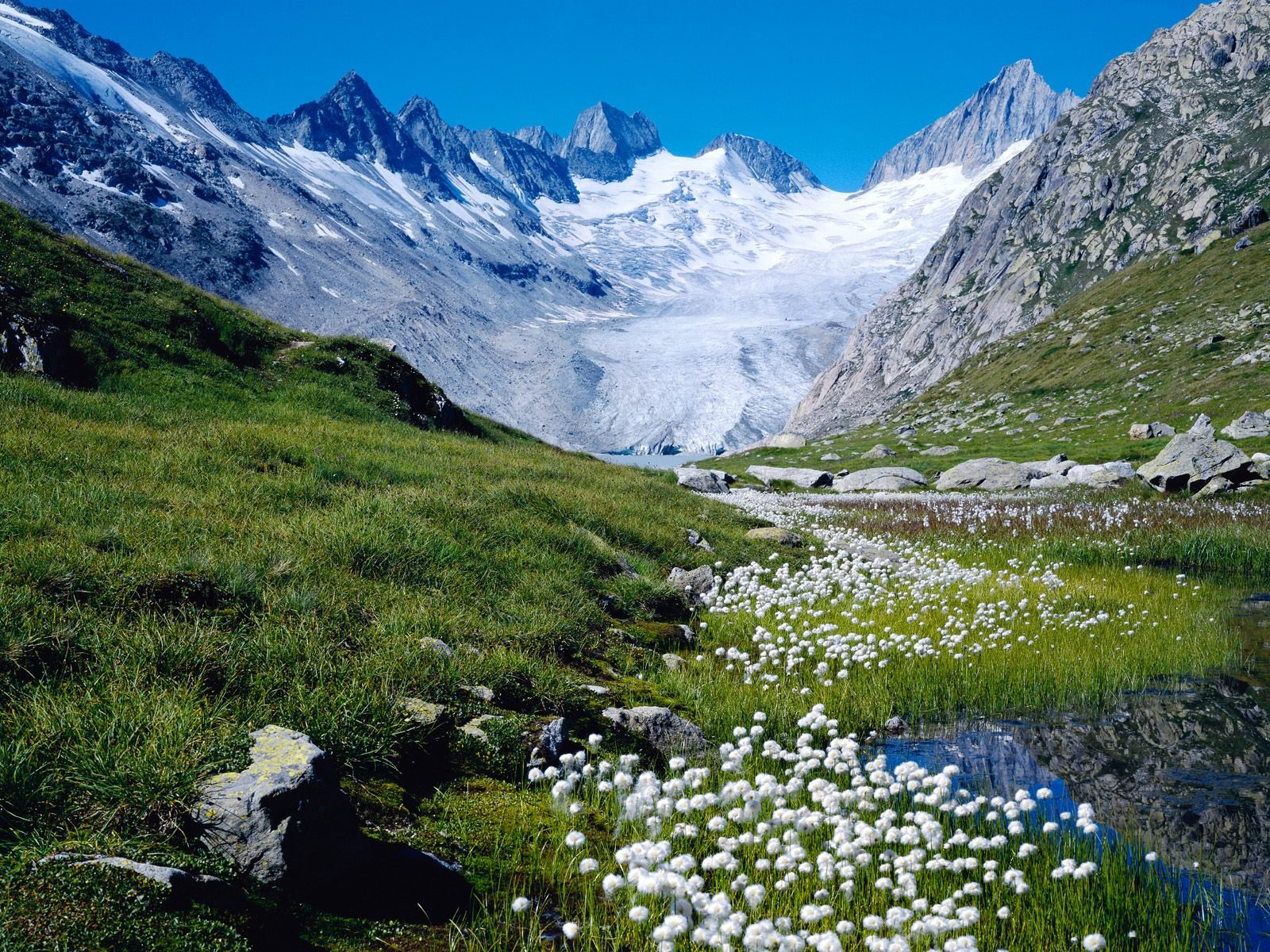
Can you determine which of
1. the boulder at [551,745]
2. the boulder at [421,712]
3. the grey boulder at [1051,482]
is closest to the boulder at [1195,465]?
the grey boulder at [1051,482]

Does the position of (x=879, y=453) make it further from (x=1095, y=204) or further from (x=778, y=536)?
(x=1095, y=204)

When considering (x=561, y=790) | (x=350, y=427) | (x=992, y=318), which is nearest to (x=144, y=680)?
(x=561, y=790)

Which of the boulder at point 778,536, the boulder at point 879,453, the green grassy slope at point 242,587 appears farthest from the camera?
the boulder at point 879,453

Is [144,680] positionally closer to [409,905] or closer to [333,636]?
[333,636]

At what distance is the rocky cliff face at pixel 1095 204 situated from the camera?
9794 cm

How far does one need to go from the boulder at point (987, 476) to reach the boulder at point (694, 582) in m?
33.5

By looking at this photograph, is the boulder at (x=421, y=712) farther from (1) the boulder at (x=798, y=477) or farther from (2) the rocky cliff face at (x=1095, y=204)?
(2) the rocky cliff face at (x=1095, y=204)

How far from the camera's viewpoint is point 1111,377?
67.9m

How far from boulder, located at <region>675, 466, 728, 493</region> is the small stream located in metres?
28.6

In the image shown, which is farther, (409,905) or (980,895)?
(980,895)

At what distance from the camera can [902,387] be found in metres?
134

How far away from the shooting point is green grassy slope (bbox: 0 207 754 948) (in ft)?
13.9

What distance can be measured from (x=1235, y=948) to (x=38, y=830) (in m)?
7.19

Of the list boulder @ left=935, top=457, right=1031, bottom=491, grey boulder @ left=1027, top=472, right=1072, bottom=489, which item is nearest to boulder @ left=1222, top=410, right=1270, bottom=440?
grey boulder @ left=1027, top=472, right=1072, bottom=489
